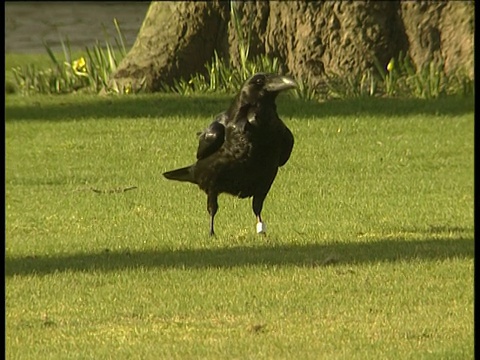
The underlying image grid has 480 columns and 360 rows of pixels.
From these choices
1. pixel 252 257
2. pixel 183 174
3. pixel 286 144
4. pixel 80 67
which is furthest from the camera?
pixel 80 67

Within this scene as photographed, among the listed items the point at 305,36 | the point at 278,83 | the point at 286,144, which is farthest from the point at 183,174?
the point at 305,36

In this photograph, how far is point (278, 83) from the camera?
29.9 feet

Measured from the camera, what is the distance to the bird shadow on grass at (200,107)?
14.9 metres

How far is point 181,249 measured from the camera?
934cm

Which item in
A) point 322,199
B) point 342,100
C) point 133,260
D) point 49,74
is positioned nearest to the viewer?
point 133,260

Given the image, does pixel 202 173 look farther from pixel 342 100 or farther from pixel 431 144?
pixel 342 100

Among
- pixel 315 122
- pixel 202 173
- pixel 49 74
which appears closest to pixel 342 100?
pixel 315 122

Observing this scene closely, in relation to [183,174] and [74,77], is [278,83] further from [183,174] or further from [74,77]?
[74,77]

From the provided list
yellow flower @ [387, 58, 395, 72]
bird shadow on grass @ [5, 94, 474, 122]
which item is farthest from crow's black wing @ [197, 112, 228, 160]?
yellow flower @ [387, 58, 395, 72]

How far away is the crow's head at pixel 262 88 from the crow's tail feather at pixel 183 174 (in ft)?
2.57

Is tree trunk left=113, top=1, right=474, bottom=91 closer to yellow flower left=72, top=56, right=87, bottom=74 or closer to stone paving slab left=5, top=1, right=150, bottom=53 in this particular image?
yellow flower left=72, top=56, right=87, bottom=74

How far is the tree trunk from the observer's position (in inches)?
629

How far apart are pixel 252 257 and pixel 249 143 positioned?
658mm

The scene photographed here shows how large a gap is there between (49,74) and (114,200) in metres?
5.77
